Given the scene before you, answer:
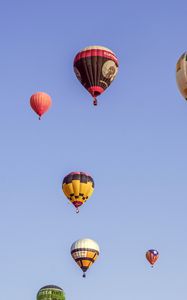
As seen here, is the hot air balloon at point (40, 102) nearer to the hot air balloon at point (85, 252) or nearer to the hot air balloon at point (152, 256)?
the hot air balloon at point (85, 252)

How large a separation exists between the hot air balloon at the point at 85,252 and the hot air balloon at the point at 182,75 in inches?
878

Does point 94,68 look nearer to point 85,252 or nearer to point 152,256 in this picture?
point 85,252

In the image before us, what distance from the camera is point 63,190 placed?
5772cm

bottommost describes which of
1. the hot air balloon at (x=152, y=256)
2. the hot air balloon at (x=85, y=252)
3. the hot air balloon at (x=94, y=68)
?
the hot air balloon at (x=85, y=252)

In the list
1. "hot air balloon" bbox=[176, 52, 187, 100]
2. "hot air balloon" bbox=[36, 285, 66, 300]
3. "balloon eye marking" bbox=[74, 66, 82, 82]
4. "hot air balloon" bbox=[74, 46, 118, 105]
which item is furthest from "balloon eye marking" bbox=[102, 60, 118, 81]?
"hot air balloon" bbox=[36, 285, 66, 300]

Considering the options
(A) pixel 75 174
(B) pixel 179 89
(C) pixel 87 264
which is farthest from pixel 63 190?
(B) pixel 179 89

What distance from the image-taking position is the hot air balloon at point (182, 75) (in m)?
42.4

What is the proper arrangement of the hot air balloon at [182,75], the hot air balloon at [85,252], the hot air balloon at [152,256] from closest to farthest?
the hot air balloon at [182,75] → the hot air balloon at [85,252] → the hot air balloon at [152,256]

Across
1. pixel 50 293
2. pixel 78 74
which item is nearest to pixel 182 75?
pixel 78 74

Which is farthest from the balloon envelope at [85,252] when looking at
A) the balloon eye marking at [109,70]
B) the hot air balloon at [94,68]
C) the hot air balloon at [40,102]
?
the balloon eye marking at [109,70]

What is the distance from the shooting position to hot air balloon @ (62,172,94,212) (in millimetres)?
56812

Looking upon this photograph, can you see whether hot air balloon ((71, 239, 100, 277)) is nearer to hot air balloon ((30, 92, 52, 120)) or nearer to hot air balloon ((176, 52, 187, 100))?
hot air balloon ((30, 92, 52, 120))

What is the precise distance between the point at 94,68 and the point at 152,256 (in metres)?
29.9

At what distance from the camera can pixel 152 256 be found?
7481 centimetres
